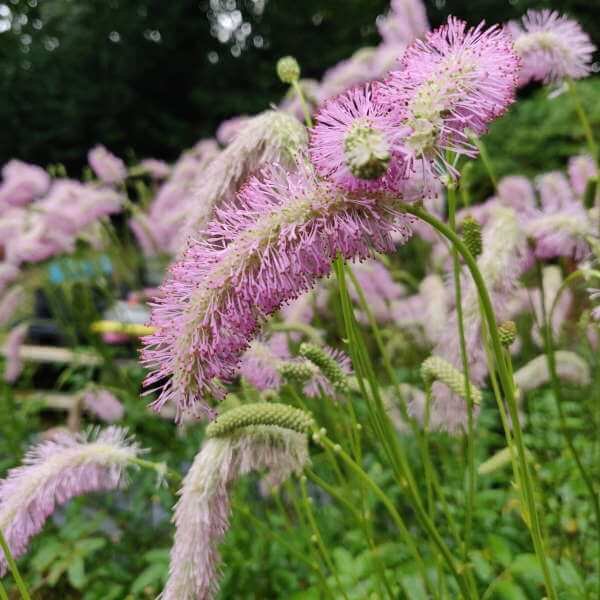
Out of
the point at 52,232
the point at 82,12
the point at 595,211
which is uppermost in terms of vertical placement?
the point at 82,12

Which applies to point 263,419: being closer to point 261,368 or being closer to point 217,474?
point 217,474

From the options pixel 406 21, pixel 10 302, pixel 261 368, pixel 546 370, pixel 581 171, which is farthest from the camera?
pixel 10 302

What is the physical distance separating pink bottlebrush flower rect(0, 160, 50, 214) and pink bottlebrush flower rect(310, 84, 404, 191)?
2667mm

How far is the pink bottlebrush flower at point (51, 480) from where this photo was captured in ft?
3.35

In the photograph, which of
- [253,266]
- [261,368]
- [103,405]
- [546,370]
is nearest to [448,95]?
[253,266]

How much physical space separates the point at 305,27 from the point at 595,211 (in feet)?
50.7

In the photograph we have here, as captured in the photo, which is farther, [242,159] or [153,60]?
[153,60]

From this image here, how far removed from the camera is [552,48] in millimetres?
1355

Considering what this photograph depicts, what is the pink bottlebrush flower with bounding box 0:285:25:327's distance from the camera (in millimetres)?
2980

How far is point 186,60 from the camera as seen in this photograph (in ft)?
51.6

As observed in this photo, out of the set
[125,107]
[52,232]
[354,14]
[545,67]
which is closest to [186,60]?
[125,107]

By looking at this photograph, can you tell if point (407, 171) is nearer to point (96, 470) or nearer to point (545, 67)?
point (96, 470)

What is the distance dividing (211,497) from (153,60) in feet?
51.7

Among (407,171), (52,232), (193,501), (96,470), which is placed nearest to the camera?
(407,171)
